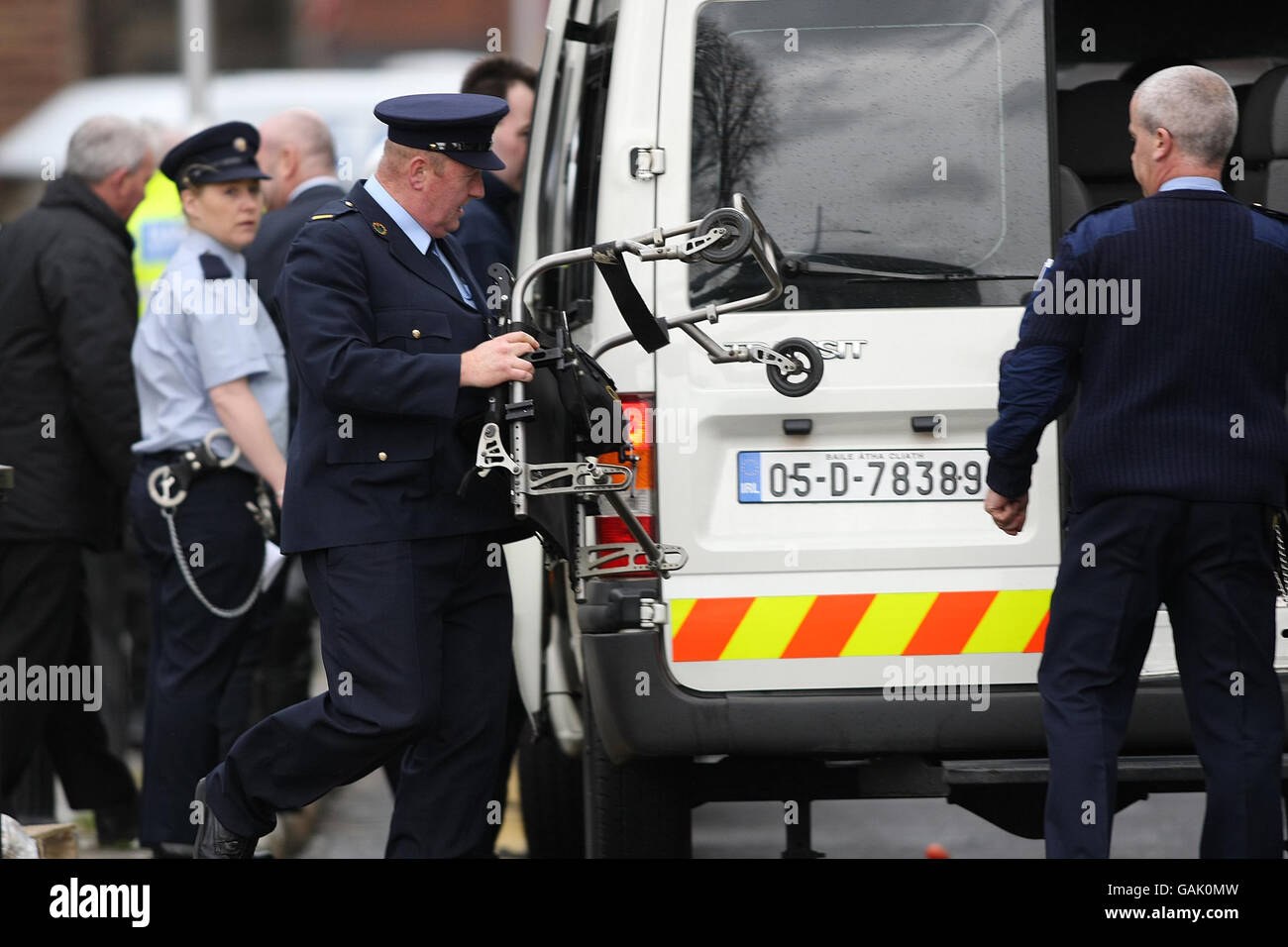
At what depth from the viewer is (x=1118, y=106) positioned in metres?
6.06

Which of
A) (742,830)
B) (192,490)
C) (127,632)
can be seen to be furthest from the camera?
(127,632)

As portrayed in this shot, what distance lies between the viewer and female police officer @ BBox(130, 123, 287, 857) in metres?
5.95

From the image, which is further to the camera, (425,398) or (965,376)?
(965,376)

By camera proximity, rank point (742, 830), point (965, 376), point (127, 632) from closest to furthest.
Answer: point (965, 376) → point (742, 830) → point (127, 632)

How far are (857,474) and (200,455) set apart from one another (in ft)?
6.82

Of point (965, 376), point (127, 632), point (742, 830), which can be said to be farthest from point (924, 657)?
point (127, 632)

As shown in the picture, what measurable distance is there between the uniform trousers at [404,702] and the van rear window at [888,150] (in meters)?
0.87

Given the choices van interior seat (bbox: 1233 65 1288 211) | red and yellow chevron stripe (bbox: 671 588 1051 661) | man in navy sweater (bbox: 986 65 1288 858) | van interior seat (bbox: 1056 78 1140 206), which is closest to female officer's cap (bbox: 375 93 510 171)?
red and yellow chevron stripe (bbox: 671 588 1051 661)

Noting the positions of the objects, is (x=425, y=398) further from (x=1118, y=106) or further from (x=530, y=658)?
(x=1118, y=106)

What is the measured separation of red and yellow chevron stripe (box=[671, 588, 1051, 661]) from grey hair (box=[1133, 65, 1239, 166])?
110 cm

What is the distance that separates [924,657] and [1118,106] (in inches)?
80.8

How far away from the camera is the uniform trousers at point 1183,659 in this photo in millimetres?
4453

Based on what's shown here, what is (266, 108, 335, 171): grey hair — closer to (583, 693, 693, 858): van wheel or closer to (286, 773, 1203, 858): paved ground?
(286, 773, 1203, 858): paved ground

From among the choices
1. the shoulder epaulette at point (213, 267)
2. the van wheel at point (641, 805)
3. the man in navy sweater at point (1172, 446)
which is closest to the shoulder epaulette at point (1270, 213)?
the man in navy sweater at point (1172, 446)
